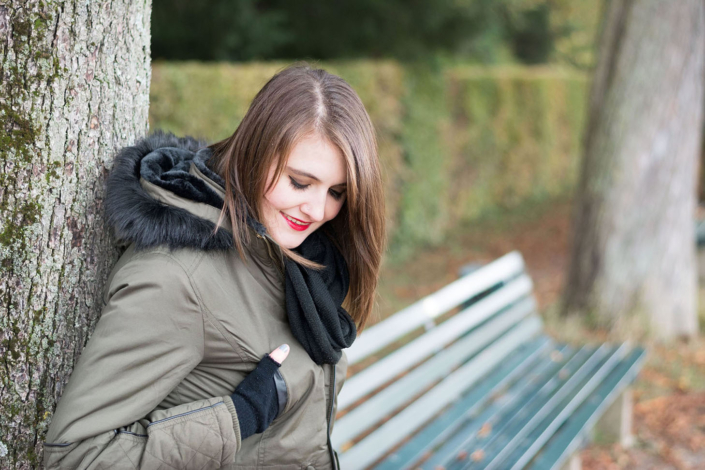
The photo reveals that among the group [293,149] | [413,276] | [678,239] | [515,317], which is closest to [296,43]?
[413,276]

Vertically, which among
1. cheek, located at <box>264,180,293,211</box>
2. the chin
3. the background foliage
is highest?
the background foliage

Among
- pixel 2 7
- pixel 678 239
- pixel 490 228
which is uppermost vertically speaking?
pixel 2 7

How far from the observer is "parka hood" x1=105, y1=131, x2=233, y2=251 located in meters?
1.52

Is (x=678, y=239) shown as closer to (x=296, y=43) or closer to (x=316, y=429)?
(x=316, y=429)

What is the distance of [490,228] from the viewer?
12039 millimetres

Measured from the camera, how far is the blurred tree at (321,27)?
7.73 m

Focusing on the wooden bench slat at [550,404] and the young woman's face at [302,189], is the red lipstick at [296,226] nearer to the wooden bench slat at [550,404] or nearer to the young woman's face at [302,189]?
the young woman's face at [302,189]

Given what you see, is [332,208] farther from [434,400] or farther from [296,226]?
[434,400]

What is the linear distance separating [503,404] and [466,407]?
32 cm

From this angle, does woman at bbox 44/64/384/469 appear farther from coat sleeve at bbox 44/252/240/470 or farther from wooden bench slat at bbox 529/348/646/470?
wooden bench slat at bbox 529/348/646/470

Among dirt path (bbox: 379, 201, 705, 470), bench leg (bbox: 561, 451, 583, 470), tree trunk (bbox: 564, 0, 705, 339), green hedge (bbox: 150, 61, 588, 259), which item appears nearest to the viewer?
bench leg (bbox: 561, 451, 583, 470)

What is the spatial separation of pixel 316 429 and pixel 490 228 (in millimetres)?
10558

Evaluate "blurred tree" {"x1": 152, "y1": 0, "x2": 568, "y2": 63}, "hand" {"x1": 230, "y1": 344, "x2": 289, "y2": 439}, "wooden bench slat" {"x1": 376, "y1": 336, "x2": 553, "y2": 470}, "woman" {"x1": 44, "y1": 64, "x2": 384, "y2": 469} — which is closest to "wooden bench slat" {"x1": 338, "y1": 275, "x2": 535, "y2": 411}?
"wooden bench slat" {"x1": 376, "y1": 336, "x2": 553, "y2": 470}

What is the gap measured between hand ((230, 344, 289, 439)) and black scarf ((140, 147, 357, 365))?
10 centimetres
